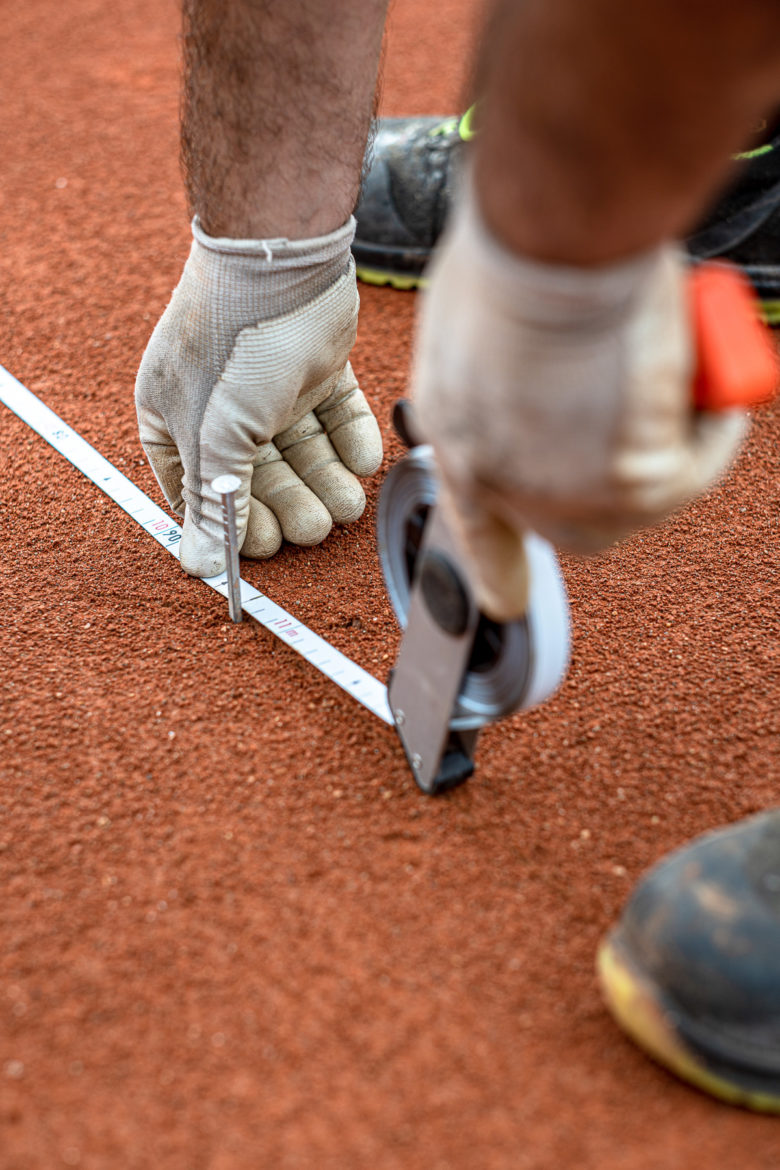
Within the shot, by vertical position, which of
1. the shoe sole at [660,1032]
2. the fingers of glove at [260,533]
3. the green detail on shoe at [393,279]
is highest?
the shoe sole at [660,1032]

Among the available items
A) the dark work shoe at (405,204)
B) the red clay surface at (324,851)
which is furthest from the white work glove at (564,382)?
the dark work shoe at (405,204)

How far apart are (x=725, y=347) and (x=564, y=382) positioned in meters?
0.14

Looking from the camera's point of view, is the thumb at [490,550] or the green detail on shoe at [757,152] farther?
the green detail on shoe at [757,152]

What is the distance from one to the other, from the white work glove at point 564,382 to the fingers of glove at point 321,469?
0.97m

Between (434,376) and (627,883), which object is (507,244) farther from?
(627,883)

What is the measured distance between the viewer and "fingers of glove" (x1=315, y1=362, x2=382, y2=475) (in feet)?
6.60

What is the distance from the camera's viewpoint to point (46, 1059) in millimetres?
1136

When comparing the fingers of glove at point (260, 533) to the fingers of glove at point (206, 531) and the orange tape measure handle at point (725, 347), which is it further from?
the orange tape measure handle at point (725, 347)

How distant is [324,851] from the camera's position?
4.51 ft

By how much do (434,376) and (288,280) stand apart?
0.84m

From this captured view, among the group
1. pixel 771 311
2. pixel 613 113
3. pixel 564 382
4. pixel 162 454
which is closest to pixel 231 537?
pixel 162 454

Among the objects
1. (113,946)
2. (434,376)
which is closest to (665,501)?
(434,376)

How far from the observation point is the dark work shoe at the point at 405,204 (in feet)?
8.79

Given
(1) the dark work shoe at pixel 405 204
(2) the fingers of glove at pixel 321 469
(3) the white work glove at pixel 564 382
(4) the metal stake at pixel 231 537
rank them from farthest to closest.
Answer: (1) the dark work shoe at pixel 405 204 → (2) the fingers of glove at pixel 321 469 → (4) the metal stake at pixel 231 537 → (3) the white work glove at pixel 564 382
